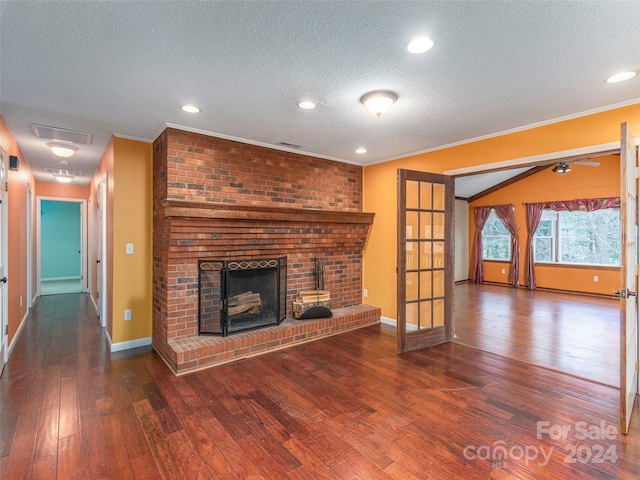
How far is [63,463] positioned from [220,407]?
0.93m

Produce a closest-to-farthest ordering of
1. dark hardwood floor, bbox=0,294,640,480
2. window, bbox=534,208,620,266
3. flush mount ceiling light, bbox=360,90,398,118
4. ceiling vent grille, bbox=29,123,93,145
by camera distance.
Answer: dark hardwood floor, bbox=0,294,640,480
flush mount ceiling light, bbox=360,90,398,118
ceiling vent grille, bbox=29,123,93,145
window, bbox=534,208,620,266

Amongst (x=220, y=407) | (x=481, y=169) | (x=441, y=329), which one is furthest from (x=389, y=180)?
(x=220, y=407)

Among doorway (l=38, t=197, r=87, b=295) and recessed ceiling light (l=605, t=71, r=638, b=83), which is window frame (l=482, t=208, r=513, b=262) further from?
doorway (l=38, t=197, r=87, b=295)

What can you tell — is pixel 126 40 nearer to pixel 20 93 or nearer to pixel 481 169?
pixel 20 93

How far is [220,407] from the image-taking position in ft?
8.05

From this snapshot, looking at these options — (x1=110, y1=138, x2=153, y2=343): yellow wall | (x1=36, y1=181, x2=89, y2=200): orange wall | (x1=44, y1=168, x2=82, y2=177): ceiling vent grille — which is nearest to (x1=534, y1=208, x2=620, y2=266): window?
(x1=110, y1=138, x2=153, y2=343): yellow wall

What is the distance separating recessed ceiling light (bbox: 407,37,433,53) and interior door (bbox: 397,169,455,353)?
5.41 feet

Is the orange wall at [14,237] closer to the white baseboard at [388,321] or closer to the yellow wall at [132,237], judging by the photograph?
the yellow wall at [132,237]

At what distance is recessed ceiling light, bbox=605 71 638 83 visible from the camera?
220 centimetres

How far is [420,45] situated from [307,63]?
27.6 inches

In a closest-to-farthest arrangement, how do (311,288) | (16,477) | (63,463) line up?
(16,477), (63,463), (311,288)

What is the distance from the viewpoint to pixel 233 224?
3594 mm

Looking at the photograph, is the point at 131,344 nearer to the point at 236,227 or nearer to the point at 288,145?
the point at 236,227

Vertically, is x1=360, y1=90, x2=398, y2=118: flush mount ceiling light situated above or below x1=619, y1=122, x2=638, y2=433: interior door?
above
